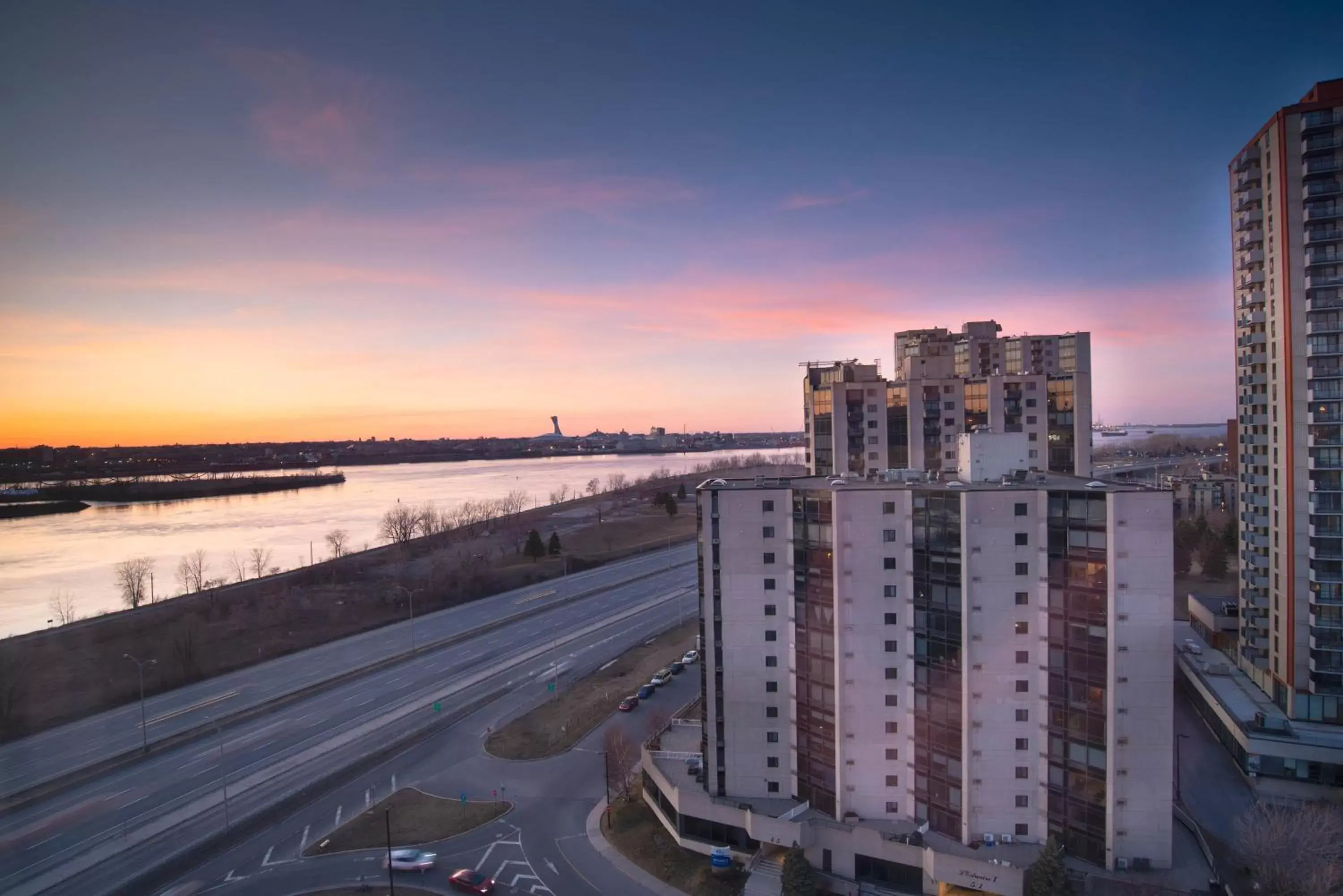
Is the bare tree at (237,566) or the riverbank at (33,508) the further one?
the bare tree at (237,566)

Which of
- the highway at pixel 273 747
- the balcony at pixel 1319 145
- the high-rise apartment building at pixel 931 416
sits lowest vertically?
the highway at pixel 273 747

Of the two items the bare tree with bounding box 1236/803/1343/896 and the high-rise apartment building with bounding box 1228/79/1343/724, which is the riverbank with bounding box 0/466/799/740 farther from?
the bare tree with bounding box 1236/803/1343/896

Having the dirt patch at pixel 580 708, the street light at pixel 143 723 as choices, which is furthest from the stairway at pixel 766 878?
the street light at pixel 143 723

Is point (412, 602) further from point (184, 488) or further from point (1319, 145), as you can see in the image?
point (184, 488)

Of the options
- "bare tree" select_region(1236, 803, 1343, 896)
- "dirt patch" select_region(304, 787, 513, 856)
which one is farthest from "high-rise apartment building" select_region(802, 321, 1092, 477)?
"dirt patch" select_region(304, 787, 513, 856)

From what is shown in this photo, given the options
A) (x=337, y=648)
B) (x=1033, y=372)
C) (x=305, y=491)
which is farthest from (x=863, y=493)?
(x=305, y=491)

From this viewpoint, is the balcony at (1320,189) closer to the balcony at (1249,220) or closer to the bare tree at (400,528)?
the balcony at (1249,220)
